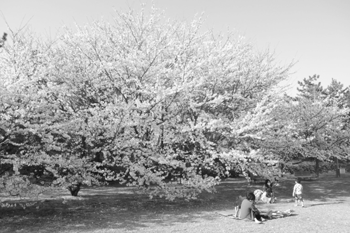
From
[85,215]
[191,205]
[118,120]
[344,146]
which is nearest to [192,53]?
[118,120]

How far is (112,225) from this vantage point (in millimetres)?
9688

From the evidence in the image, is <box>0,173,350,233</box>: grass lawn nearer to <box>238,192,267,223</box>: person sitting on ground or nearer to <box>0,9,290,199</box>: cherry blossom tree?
<box>238,192,267,223</box>: person sitting on ground

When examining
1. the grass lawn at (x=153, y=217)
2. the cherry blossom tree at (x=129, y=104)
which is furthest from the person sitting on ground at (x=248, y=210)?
the cherry blossom tree at (x=129, y=104)

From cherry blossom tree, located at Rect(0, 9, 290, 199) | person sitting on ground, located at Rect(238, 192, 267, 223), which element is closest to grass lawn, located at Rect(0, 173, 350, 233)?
person sitting on ground, located at Rect(238, 192, 267, 223)

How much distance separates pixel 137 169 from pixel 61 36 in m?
7.40

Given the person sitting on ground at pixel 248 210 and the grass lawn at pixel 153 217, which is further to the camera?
the person sitting on ground at pixel 248 210

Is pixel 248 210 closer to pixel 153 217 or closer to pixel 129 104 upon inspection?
pixel 153 217

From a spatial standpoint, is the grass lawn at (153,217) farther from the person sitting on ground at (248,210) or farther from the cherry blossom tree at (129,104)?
the cherry blossom tree at (129,104)

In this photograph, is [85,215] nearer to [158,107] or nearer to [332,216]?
[158,107]

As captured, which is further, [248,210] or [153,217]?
[153,217]

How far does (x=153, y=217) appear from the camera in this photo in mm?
11016

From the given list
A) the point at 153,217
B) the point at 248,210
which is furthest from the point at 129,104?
the point at 248,210

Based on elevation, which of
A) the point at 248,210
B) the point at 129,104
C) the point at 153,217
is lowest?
the point at 153,217

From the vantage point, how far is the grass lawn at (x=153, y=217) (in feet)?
30.6
